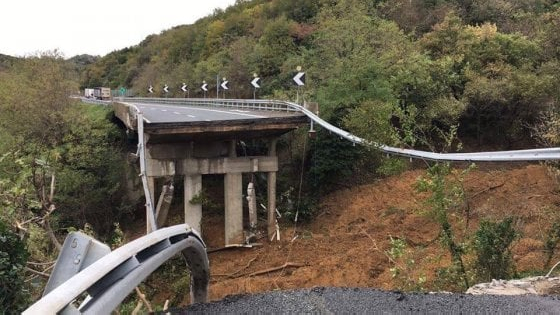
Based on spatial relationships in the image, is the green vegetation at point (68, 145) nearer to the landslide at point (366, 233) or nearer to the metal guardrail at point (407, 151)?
the landslide at point (366, 233)

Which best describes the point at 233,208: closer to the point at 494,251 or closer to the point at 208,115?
the point at 208,115

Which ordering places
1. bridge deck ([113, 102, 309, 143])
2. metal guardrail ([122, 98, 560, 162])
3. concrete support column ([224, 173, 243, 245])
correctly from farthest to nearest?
concrete support column ([224, 173, 243, 245]) < bridge deck ([113, 102, 309, 143]) < metal guardrail ([122, 98, 560, 162])

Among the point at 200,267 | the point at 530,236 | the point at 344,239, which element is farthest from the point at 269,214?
the point at 200,267

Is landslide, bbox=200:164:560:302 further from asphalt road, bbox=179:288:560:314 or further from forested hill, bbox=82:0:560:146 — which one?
asphalt road, bbox=179:288:560:314

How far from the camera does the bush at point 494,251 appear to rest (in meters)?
7.81

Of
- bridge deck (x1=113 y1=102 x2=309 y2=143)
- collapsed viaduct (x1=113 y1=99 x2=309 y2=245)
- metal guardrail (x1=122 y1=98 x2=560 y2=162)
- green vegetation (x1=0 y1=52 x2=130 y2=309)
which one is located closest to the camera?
metal guardrail (x1=122 y1=98 x2=560 y2=162)

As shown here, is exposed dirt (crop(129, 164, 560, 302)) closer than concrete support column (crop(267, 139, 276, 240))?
Yes

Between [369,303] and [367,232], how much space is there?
1441 cm

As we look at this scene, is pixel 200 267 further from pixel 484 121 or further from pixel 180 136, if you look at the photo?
pixel 484 121

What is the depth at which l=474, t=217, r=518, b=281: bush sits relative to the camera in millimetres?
7809

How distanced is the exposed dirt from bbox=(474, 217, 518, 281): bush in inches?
151

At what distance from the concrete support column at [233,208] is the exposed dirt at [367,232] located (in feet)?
1.95

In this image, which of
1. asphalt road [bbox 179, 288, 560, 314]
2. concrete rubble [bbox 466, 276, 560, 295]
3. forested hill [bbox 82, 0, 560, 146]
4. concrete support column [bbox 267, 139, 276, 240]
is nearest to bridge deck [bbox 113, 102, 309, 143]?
concrete support column [bbox 267, 139, 276, 240]

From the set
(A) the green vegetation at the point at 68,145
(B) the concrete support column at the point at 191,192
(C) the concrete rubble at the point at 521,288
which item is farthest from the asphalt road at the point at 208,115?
(C) the concrete rubble at the point at 521,288
